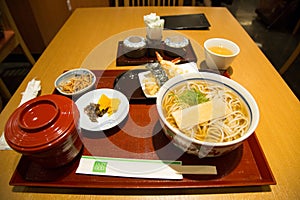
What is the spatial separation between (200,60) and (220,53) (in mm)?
117

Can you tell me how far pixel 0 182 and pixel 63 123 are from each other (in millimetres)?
302

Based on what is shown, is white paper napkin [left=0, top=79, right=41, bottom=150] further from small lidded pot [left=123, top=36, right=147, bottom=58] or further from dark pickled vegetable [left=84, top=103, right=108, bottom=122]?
small lidded pot [left=123, top=36, right=147, bottom=58]

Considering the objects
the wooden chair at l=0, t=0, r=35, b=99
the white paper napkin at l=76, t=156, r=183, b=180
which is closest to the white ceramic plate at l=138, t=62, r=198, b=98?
the white paper napkin at l=76, t=156, r=183, b=180

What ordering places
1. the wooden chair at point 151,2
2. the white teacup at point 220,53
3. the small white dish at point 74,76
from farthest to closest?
the wooden chair at point 151,2, the white teacup at point 220,53, the small white dish at point 74,76

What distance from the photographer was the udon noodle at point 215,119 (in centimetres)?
66

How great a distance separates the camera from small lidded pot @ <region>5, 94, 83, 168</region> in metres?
0.55

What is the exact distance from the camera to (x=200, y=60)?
1144mm

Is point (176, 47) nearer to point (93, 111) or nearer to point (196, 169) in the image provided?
point (93, 111)

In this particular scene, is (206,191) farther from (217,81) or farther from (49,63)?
(49,63)

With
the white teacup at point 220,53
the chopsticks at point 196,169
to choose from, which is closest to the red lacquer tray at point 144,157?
the chopsticks at point 196,169

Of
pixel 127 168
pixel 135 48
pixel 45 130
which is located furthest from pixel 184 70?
pixel 45 130

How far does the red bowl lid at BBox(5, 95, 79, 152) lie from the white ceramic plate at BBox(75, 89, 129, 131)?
16 cm

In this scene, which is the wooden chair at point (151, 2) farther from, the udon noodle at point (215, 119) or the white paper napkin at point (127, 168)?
the white paper napkin at point (127, 168)

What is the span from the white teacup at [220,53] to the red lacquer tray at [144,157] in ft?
1.38
